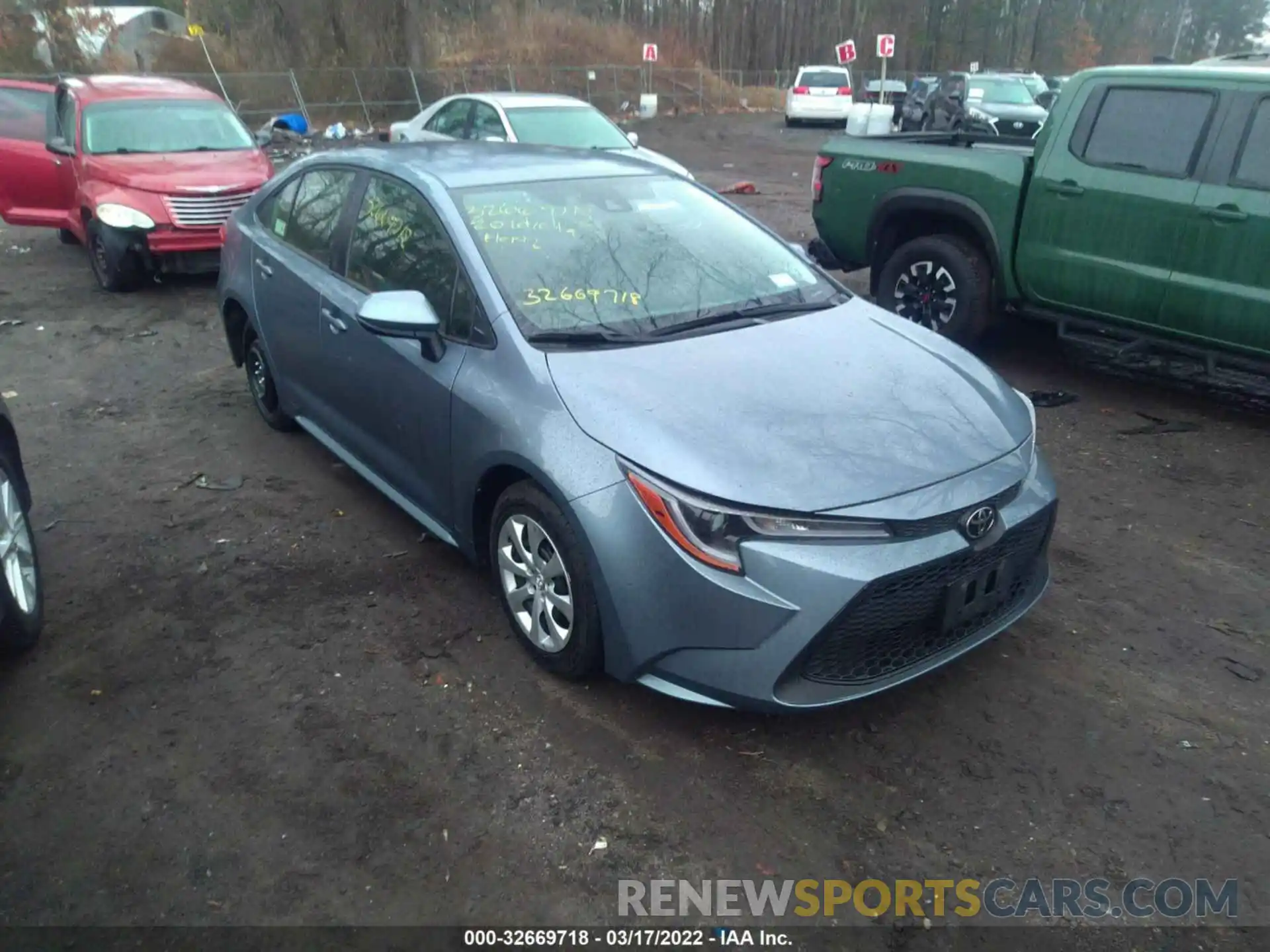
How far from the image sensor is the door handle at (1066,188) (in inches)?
234

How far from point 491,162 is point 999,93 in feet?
65.7

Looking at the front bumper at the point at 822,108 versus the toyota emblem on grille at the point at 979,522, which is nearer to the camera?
the toyota emblem on grille at the point at 979,522

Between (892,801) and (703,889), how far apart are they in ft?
2.19

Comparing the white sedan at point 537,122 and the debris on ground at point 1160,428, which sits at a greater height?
the white sedan at point 537,122

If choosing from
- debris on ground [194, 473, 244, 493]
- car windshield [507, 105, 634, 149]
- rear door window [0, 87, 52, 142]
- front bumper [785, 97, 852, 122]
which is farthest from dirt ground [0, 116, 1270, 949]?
front bumper [785, 97, 852, 122]

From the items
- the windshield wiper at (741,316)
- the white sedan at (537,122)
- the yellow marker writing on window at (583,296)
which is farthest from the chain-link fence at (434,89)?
the windshield wiper at (741,316)

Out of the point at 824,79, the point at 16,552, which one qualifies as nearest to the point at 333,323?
the point at 16,552

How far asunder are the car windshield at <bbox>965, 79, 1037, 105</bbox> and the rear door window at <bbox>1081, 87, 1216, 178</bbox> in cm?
1616

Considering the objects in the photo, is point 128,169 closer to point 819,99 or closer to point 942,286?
point 942,286

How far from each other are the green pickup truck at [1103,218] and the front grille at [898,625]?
313 cm

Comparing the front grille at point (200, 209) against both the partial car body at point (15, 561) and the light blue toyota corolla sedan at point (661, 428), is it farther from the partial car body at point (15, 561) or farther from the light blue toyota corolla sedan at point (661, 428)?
the partial car body at point (15, 561)

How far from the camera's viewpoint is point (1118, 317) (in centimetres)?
589

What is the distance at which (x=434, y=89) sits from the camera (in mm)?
27984

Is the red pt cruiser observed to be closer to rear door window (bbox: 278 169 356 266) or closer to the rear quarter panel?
rear door window (bbox: 278 169 356 266)
